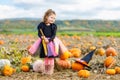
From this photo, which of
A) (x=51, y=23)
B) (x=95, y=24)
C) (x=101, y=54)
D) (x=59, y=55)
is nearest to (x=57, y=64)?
(x=59, y=55)

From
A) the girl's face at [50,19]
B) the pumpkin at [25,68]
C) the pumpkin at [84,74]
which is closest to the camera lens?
the pumpkin at [84,74]

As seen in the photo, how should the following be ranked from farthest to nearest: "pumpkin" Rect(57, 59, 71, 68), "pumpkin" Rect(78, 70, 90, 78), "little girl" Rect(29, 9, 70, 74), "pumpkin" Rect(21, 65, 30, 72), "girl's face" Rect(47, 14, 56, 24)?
"pumpkin" Rect(57, 59, 71, 68) → "pumpkin" Rect(21, 65, 30, 72) → "girl's face" Rect(47, 14, 56, 24) → "little girl" Rect(29, 9, 70, 74) → "pumpkin" Rect(78, 70, 90, 78)

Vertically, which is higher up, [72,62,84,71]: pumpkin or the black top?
the black top

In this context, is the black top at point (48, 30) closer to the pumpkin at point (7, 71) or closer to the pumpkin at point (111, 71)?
the pumpkin at point (7, 71)

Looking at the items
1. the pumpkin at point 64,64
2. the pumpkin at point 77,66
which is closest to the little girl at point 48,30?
the pumpkin at point 64,64

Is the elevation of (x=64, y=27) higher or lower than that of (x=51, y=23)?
lower

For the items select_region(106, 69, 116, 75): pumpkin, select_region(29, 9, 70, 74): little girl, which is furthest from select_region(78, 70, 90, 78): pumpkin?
select_region(29, 9, 70, 74): little girl

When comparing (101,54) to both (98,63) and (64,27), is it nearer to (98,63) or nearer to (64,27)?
(98,63)

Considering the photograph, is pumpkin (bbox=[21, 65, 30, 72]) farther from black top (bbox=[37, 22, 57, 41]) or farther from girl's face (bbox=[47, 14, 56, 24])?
girl's face (bbox=[47, 14, 56, 24])

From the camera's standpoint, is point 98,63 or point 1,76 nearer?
point 1,76

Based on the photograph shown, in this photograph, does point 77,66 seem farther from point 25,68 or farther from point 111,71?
point 25,68

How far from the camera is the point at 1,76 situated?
741 cm

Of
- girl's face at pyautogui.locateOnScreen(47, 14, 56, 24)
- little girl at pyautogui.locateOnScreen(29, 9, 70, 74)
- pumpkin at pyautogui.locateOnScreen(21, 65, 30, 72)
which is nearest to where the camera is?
little girl at pyautogui.locateOnScreen(29, 9, 70, 74)

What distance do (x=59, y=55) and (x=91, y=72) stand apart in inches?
27.7
